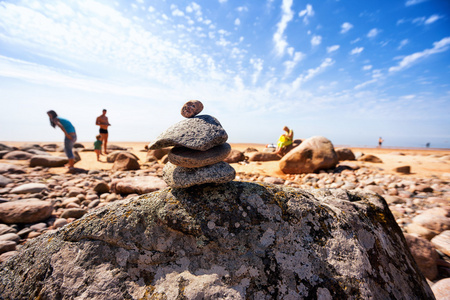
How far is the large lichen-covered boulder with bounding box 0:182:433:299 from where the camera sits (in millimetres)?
1703

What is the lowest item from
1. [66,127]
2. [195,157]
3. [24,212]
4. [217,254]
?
[24,212]

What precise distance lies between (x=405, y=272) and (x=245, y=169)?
26.5 feet

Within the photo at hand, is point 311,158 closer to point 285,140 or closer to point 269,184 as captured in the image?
point 285,140

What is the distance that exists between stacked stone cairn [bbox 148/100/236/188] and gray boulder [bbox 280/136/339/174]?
755 centimetres

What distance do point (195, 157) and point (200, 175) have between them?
223mm

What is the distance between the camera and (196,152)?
2.37 m

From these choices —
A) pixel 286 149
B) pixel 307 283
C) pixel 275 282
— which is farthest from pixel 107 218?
pixel 286 149

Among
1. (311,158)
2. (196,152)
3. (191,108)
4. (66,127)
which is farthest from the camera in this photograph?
(311,158)

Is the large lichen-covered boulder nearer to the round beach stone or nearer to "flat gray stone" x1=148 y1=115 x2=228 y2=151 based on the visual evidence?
"flat gray stone" x1=148 y1=115 x2=228 y2=151

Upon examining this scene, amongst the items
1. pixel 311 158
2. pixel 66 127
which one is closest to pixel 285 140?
pixel 311 158

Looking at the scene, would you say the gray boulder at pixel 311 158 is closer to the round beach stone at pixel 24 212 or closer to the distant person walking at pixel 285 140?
the distant person walking at pixel 285 140

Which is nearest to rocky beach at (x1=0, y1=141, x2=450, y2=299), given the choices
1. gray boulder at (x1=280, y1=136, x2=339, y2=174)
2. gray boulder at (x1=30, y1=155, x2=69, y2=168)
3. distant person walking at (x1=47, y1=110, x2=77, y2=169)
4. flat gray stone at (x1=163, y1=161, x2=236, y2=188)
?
gray boulder at (x1=30, y1=155, x2=69, y2=168)

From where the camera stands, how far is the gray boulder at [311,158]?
8.95 meters

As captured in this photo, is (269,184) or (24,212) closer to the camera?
(269,184)
